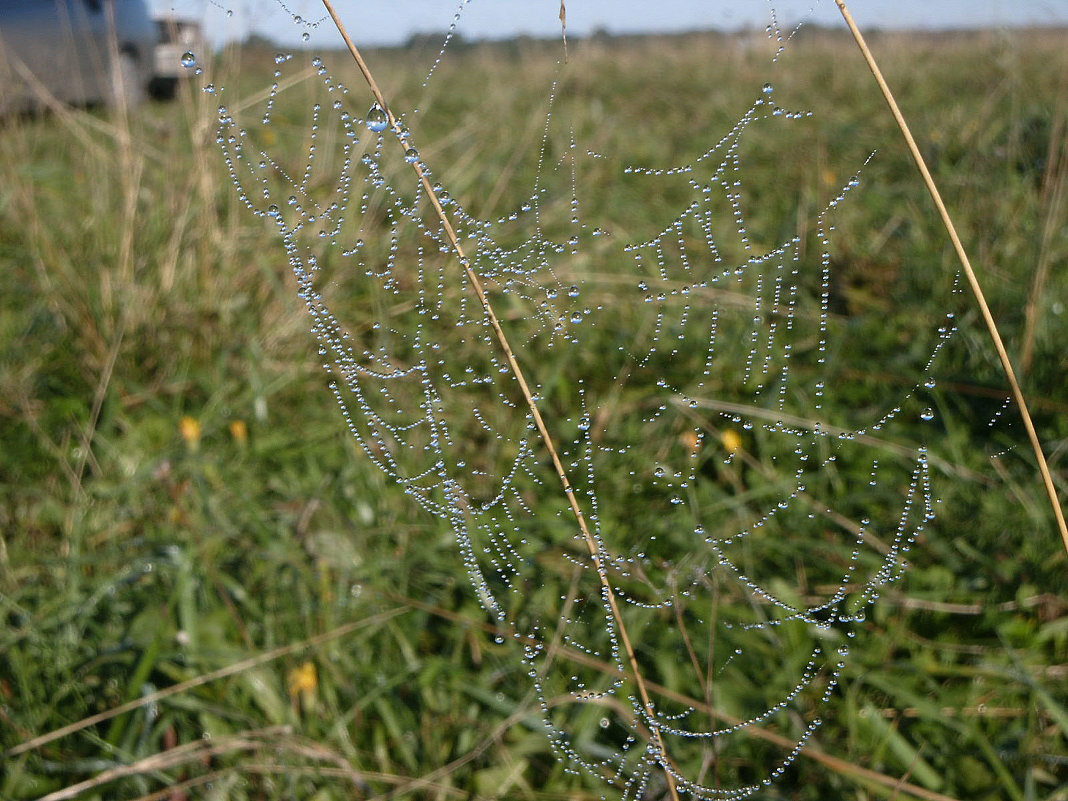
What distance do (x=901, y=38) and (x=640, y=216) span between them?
177 centimetres

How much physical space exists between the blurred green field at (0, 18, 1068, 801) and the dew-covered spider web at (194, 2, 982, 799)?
2cm

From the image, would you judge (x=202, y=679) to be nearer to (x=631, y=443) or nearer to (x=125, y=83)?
(x=631, y=443)

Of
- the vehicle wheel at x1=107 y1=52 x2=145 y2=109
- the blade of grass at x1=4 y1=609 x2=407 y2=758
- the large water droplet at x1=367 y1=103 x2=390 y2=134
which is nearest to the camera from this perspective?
the large water droplet at x1=367 y1=103 x2=390 y2=134

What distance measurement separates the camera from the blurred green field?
87 centimetres

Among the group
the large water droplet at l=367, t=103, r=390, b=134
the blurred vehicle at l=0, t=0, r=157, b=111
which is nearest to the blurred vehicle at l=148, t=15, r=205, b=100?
the blurred vehicle at l=0, t=0, r=157, b=111

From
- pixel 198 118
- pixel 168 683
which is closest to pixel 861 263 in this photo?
pixel 198 118

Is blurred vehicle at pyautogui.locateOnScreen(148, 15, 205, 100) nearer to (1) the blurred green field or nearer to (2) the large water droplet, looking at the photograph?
(1) the blurred green field

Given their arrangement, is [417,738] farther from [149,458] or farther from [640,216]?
[640,216]

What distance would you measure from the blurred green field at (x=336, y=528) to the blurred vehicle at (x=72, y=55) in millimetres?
104

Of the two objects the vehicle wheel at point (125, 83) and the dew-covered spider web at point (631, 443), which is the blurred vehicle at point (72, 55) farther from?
the dew-covered spider web at point (631, 443)

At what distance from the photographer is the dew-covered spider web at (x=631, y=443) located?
2.88 feet

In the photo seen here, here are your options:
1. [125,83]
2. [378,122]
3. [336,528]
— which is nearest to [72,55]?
[125,83]

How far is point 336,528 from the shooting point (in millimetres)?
1158

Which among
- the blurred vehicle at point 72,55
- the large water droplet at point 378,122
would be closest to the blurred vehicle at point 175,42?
the blurred vehicle at point 72,55
